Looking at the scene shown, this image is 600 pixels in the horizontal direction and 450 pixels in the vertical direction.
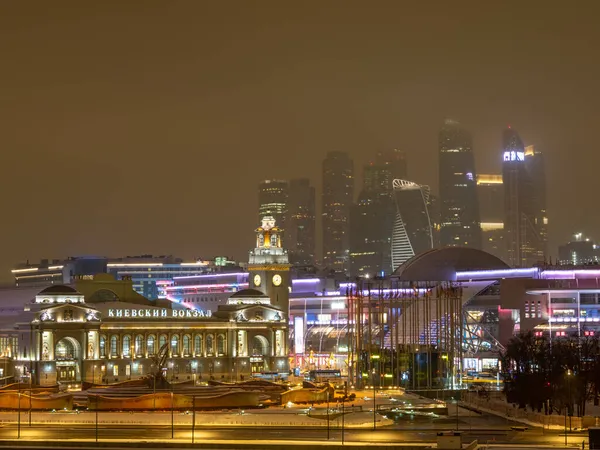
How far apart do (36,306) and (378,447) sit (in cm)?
10531

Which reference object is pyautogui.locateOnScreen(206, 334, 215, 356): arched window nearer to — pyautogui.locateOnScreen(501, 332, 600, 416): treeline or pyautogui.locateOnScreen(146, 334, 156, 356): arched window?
pyautogui.locateOnScreen(146, 334, 156, 356): arched window

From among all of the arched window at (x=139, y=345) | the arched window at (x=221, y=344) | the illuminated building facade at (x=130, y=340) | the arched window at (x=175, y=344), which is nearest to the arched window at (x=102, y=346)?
the illuminated building facade at (x=130, y=340)

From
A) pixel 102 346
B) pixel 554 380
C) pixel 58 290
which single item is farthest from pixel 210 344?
pixel 554 380

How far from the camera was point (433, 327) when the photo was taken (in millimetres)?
198375

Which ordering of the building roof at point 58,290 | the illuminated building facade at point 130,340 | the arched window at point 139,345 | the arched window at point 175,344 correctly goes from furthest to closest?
the arched window at point 175,344
the arched window at point 139,345
the building roof at point 58,290
the illuminated building facade at point 130,340

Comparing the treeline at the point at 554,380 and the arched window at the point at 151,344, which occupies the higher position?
the arched window at the point at 151,344

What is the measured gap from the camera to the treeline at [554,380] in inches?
4616

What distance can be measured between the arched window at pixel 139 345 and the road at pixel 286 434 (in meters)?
86.6

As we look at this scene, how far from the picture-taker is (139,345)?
189750mm

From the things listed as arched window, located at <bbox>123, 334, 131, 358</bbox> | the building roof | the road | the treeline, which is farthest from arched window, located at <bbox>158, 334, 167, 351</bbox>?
the road

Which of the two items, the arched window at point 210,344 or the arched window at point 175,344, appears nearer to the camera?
the arched window at point 175,344

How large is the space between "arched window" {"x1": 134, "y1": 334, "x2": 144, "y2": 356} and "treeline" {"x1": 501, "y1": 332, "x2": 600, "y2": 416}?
60129 mm

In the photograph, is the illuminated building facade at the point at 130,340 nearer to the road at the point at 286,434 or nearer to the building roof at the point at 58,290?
the building roof at the point at 58,290

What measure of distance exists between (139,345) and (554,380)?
81198 millimetres
